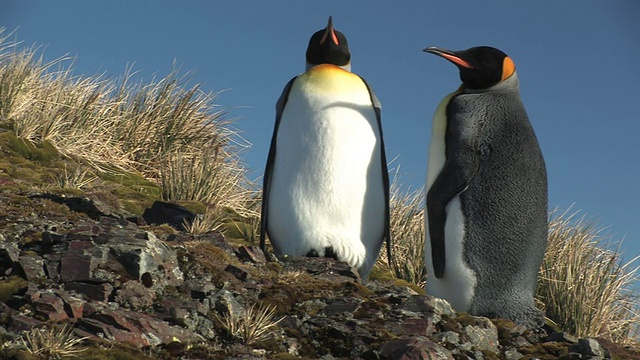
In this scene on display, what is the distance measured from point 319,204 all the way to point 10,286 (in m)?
3.09

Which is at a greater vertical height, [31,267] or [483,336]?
[31,267]

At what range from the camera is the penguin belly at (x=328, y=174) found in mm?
7789

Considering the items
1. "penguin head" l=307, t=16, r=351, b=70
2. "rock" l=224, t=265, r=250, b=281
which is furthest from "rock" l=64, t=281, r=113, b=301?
"penguin head" l=307, t=16, r=351, b=70

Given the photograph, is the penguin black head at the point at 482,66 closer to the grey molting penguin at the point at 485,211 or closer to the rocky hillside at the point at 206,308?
the grey molting penguin at the point at 485,211

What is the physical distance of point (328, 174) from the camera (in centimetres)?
777

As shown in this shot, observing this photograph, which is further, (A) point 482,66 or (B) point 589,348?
(A) point 482,66

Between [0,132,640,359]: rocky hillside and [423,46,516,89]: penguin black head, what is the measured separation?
211cm

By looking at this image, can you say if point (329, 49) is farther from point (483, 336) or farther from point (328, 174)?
point (483, 336)

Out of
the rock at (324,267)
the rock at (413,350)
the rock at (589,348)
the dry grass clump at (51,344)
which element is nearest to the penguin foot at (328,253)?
the rock at (324,267)

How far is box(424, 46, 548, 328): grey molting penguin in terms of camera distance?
7.13 metres

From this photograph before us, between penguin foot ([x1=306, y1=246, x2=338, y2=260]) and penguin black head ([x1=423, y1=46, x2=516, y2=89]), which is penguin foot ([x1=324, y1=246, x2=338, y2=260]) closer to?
penguin foot ([x1=306, y1=246, x2=338, y2=260])

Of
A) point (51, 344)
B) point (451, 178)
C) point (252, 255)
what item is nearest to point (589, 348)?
point (451, 178)

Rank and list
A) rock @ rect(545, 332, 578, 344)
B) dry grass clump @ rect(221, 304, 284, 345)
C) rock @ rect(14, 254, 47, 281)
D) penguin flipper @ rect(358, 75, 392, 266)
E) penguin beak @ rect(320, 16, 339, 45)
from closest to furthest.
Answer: dry grass clump @ rect(221, 304, 284, 345), rock @ rect(14, 254, 47, 281), rock @ rect(545, 332, 578, 344), penguin flipper @ rect(358, 75, 392, 266), penguin beak @ rect(320, 16, 339, 45)

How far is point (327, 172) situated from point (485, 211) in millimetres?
1463
